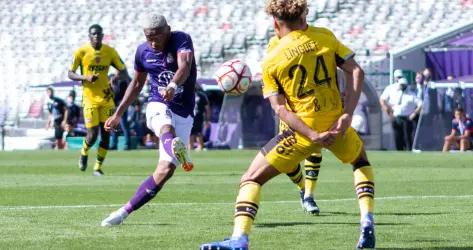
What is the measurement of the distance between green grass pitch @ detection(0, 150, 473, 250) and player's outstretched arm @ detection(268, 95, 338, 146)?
1.11 meters

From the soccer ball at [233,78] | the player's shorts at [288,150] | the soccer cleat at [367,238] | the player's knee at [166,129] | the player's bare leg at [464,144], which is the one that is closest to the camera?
the player's shorts at [288,150]

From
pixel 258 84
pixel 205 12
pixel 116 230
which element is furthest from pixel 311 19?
pixel 116 230

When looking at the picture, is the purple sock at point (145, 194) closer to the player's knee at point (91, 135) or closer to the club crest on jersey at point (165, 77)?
the club crest on jersey at point (165, 77)

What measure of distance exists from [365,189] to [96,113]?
12.1 m

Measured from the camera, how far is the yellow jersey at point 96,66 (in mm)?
21203

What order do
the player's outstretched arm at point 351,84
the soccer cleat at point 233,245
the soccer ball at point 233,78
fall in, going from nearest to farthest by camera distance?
the soccer cleat at point 233,245, the player's outstretched arm at point 351,84, the soccer ball at point 233,78

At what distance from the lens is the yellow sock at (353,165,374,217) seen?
382 inches

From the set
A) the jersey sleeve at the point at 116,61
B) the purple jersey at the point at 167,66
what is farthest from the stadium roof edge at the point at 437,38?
the purple jersey at the point at 167,66

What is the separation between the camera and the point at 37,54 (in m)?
49.0

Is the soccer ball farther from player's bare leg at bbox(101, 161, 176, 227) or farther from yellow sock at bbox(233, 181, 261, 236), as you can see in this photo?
yellow sock at bbox(233, 181, 261, 236)

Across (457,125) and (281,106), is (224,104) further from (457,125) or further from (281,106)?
(281,106)

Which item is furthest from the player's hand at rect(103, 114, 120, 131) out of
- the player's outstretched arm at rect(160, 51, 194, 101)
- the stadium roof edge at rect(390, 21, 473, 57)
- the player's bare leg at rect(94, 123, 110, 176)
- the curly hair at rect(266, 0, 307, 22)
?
the stadium roof edge at rect(390, 21, 473, 57)

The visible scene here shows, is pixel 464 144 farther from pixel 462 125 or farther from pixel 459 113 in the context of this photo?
pixel 459 113

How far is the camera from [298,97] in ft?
30.2
